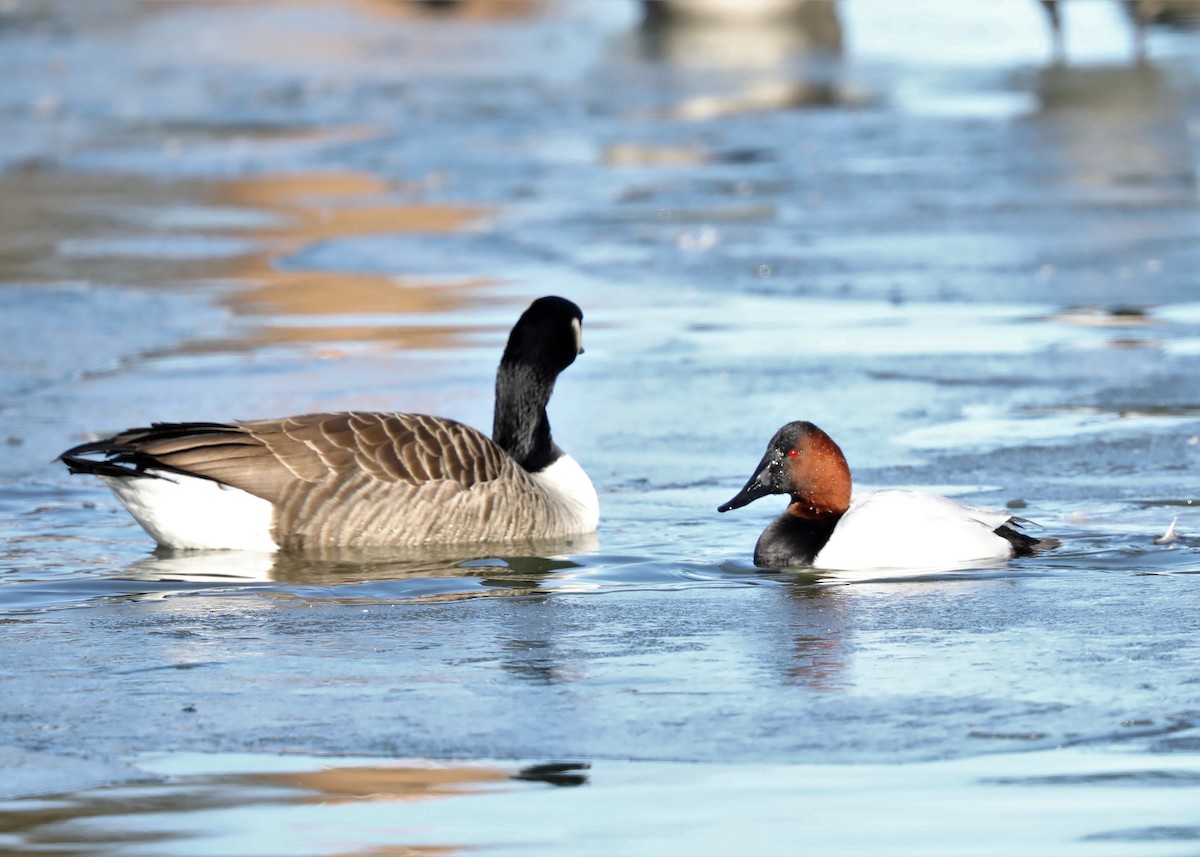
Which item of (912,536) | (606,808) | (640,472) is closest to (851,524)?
(912,536)

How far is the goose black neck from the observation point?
331 inches

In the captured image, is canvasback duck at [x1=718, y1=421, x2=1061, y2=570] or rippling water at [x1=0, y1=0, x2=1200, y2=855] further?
canvasback duck at [x1=718, y1=421, x2=1061, y2=570]

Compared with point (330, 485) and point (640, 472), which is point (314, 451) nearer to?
point (330, 485)

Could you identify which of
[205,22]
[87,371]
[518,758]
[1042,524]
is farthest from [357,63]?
[518,758]

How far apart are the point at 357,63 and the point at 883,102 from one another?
13.3 metres

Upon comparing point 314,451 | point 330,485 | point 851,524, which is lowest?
point 851,524

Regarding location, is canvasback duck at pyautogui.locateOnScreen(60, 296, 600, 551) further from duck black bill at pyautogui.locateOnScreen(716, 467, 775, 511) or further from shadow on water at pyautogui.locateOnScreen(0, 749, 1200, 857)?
shadow on water at pyautogui.locateOnScreen(0, 749, 1200, 857)

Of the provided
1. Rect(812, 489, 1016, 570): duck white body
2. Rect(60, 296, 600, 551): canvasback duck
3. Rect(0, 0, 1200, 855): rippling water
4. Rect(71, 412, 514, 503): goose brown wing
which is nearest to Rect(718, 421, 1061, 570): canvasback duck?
Rect(812, 489, 1016, 570): duck white body

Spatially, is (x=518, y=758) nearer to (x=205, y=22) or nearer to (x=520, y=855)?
(x=520, y=855)

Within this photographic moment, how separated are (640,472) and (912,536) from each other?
2.24 meters

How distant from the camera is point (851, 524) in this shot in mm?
7105

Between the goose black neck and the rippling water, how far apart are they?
0.45 metres

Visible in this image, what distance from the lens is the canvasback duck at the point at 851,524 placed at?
7.07 metres

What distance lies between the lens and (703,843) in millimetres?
4359
